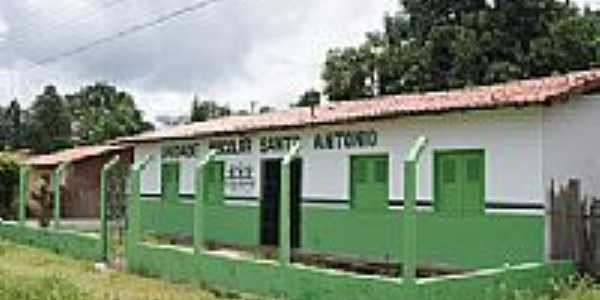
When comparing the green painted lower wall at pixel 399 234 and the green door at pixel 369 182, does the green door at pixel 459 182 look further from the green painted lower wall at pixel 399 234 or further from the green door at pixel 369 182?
the green door at pixel 369 182

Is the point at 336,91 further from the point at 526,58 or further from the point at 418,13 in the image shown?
the point at 526,58

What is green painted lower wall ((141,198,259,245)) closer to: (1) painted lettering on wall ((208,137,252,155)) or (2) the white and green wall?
(2) the white and green wall

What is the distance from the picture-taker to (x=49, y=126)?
252 ft

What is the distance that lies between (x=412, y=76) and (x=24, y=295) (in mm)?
26899

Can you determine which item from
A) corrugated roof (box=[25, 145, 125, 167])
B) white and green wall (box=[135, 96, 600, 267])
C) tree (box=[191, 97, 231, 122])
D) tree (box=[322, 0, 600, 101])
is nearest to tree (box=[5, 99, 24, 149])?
tree (box=[191, 97, 231, 122])

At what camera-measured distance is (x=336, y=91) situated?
40.5 m

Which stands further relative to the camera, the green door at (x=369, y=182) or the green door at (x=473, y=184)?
the green door at (x=369, y=182)

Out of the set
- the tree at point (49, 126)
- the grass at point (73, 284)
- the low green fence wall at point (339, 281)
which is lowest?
the grass at point (73, 284)

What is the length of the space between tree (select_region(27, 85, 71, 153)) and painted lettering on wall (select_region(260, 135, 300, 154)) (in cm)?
5280

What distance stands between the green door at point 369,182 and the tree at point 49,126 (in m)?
56.0

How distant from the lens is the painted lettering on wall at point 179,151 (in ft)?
77.6

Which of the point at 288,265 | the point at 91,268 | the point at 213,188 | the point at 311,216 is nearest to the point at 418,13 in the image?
the point at 213,188

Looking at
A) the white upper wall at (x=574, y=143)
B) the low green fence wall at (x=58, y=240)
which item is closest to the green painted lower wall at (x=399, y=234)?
the white upper wall at (x=574, y=143)

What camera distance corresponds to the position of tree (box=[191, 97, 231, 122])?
57.3 m
